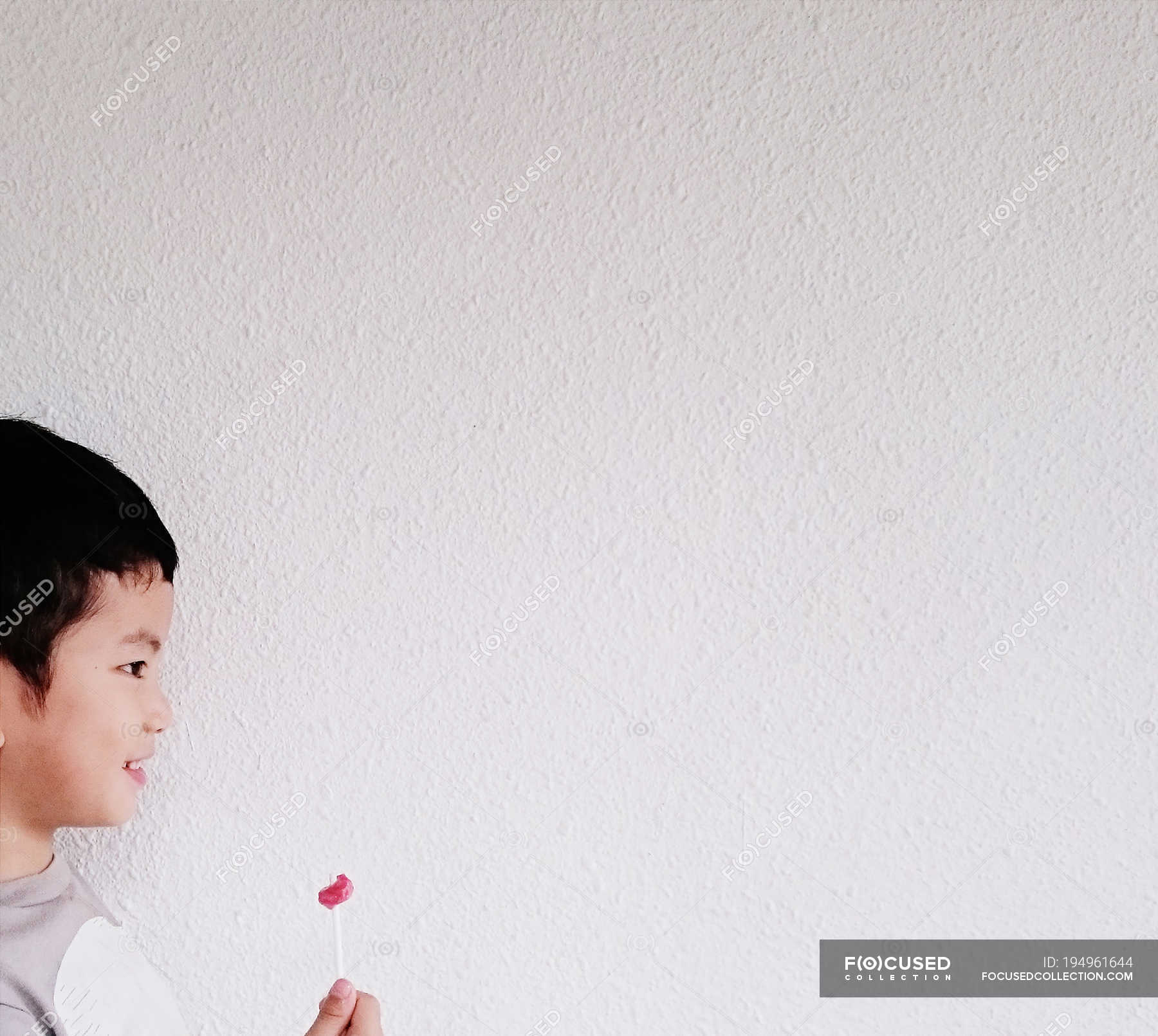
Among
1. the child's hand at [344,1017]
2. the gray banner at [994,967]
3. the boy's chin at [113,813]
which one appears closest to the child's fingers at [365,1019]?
the child's hand at [344,1017]

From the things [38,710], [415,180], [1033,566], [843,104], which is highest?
[843,104]

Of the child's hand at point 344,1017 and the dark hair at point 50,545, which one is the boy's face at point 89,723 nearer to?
the dark hair at point 50,545

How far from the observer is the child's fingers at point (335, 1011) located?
0.78 meters

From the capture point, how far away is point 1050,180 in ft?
2.78

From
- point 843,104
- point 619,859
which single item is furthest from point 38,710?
point 843,104

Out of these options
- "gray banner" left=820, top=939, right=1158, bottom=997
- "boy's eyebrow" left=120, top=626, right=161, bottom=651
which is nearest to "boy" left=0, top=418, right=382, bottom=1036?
"boy's eyebrow" left=120, top=626, right=161, bottom=651

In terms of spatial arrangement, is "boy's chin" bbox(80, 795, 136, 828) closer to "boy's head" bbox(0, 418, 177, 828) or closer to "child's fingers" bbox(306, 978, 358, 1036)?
"boy's head" bbox(0, 418, 177, 828)

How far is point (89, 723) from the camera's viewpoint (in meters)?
0.78

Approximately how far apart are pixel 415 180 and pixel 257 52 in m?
0.17

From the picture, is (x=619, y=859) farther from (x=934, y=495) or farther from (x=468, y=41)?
(x=468, y=41)

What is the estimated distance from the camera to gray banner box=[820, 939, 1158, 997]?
866mm

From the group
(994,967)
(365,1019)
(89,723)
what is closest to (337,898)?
(365,1019)

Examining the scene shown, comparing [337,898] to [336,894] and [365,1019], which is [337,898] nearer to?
[336,894]

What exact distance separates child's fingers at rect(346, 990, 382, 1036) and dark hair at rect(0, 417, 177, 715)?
12.3 inches
